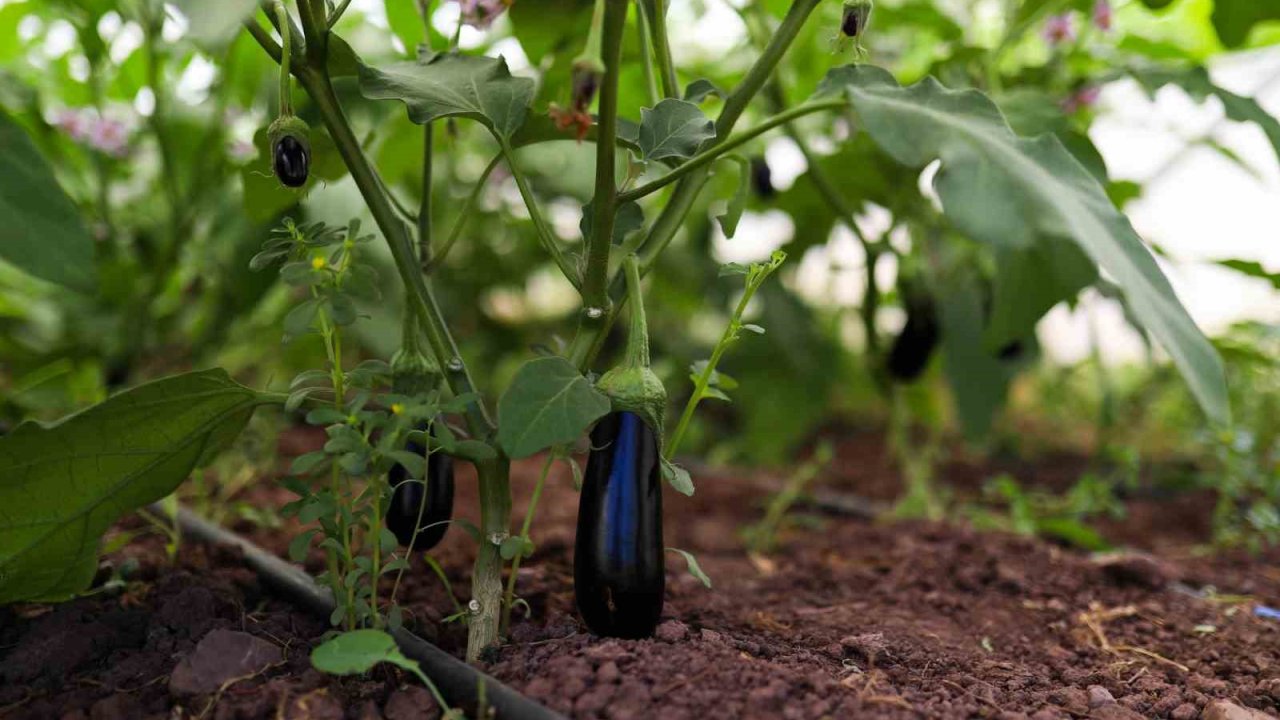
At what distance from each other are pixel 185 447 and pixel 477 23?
0.46 m

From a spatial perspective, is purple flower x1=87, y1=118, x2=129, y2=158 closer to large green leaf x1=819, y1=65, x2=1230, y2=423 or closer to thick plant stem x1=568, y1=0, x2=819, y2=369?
thick plant stem x1=568, y1=0, x2=819, y2=369

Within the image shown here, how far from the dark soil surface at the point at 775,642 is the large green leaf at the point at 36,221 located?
0.32m

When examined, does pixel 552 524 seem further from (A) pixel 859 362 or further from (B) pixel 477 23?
(A) pixel 859 362

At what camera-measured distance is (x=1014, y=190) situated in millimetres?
669

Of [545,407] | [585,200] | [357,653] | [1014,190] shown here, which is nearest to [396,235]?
[545,407]

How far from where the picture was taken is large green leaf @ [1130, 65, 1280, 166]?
1105mm

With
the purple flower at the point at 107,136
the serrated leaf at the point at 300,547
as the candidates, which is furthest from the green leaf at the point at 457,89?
the purple flower at the point at 107,136

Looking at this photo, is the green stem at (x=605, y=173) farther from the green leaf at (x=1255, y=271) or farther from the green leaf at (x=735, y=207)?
the green leaf at (x=1255, y=271)

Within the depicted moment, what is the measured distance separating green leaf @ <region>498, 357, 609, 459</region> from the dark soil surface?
0.63 feet

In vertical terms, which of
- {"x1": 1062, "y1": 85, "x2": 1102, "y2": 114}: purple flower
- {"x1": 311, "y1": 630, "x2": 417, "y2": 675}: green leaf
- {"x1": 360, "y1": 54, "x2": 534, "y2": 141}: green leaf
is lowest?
{"x1": 311, "y1": 630, "x2": 417, "y2": 675}: green leaf

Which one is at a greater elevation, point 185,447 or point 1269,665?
point 185,447

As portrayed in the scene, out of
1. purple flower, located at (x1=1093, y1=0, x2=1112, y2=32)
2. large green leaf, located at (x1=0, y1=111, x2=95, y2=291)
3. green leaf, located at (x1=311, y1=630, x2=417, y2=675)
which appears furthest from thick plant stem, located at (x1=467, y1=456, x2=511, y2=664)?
purple flower, located at (x1=1093, y1=0, x2=1112, y2=32)

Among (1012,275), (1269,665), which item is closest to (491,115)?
(1012,275)

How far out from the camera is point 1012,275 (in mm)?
685
